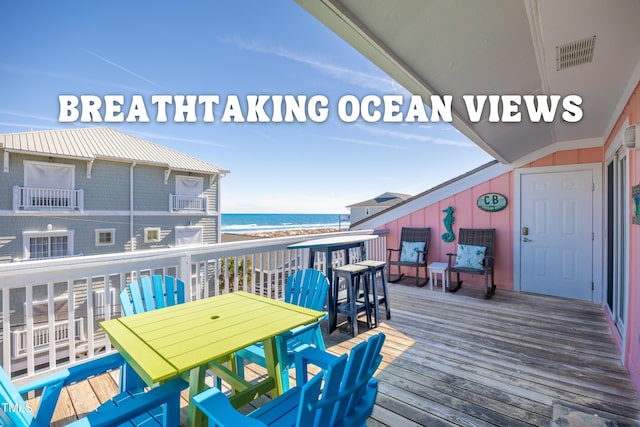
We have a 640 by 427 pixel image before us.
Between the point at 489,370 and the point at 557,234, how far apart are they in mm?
3382

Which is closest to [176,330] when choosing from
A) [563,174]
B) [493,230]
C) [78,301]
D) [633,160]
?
[633,160]

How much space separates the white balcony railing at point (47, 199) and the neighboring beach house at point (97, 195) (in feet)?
0.05

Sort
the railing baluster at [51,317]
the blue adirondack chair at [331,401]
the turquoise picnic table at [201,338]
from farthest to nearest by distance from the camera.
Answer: the railing baluster at [51,317], the turquoise picnic table at [201,338], the blue adirondack chair at [331,401]

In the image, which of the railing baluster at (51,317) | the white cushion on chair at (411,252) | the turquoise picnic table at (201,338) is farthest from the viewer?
the white cushion on chair at (411,252)

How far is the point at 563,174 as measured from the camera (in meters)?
4.44

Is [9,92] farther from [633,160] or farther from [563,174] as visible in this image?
[563,174]

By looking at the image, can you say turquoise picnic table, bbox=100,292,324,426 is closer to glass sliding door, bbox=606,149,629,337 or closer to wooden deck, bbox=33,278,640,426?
wooden deck, bbox=33,278,640,426

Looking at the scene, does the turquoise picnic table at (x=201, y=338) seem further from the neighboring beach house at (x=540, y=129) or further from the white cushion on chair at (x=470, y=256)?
the white cushion on chair at (x=470, y=256)

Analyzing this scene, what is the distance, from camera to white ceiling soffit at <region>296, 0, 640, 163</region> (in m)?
1.38

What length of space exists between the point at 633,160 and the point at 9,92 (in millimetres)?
10462

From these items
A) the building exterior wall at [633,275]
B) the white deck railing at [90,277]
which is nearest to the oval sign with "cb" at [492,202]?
the building exterior wall at [633,275]

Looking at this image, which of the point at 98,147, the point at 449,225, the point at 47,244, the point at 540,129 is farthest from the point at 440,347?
the point at 98,147

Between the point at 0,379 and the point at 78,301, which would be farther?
the point at 78,301

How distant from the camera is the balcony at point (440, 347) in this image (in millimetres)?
1793
